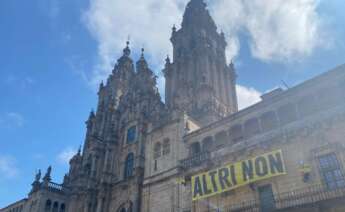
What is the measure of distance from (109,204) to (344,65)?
30.3 metres

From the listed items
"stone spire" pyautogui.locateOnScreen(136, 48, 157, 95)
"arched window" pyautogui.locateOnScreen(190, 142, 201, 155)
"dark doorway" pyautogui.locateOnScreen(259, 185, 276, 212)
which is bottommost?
"dark doorway" pyautogui.locateOnScreen(259, 185, 276, 212)

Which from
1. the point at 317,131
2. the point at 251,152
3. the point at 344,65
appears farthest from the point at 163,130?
the point at 344,65

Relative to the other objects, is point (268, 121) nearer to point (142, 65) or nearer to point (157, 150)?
point (157, 150)

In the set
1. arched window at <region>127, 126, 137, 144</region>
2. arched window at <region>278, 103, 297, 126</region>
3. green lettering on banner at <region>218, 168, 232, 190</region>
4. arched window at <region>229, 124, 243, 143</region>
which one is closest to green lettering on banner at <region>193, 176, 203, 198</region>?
green lettering on banner at <region>218, 168, 232, 190</region>

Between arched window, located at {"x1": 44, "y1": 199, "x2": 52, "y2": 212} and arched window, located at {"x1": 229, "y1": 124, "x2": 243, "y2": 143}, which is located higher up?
arched window, located at {"x1": 229, "y1": 124, "x2": 243, "y2": 143}

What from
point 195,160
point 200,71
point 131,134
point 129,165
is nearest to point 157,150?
point 195,160

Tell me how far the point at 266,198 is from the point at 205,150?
7812 millimetres

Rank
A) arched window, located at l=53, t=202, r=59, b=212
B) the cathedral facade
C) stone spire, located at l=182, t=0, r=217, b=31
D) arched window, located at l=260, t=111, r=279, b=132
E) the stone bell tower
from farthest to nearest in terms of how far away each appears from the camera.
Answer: stone spire, located at l=182, t=0, r=217, b=31 < arched window, located at l=53, t=202, r=59, b=212 < the stone bell tower < arched window, located at l=260, t=111, r=279, b=132 < the cathedral facade

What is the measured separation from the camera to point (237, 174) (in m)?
25.1

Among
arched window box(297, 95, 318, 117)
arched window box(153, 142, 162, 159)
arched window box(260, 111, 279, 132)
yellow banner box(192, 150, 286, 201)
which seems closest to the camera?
yellow banner box(192, 150, 286, 201)

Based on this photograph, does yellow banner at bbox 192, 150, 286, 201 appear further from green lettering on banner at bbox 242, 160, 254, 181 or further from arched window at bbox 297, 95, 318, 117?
arched window at bbox 297, 95, 318, 117

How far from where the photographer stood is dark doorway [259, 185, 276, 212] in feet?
75.7

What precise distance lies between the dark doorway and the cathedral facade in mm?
73

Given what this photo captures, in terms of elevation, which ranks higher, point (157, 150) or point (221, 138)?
point (157, 150)
